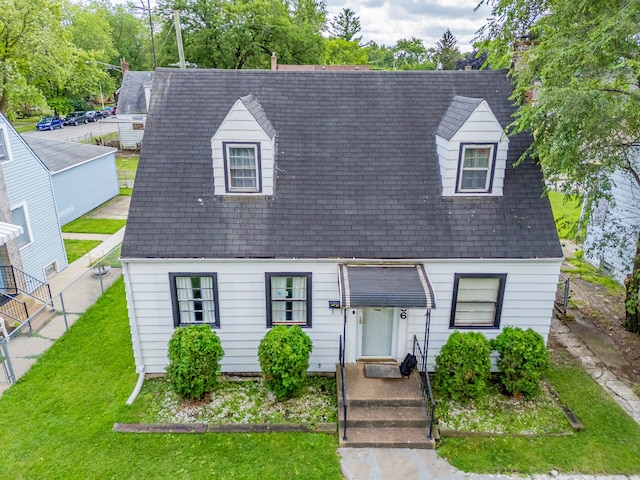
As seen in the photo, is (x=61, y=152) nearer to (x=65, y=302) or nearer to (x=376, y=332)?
(x=65, y=302)

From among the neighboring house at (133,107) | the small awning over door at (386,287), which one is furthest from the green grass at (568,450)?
the neighboring house at (133,107)

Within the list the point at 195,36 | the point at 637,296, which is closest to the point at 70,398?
the point at 637,296

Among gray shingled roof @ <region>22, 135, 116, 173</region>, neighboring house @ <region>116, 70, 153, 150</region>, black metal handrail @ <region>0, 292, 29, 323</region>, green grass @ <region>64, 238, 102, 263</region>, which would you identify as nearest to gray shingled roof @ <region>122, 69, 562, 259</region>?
black metal handrail @ <region>0, 292, 29, 323</region>

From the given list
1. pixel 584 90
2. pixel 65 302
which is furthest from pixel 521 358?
pixel 65 302

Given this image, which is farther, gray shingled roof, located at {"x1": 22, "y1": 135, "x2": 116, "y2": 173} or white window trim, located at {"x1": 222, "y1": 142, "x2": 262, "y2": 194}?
gray shingled roof, located at {"x1": 22, "y1": 135, "x2": 116, "y2": 173}

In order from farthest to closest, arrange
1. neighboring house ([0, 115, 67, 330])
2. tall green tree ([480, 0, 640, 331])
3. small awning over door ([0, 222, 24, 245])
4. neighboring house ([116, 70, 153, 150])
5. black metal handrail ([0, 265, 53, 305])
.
Answer: neighboring house ([116, 70, 153, 150]) → black metal handrail ([0, 265, 53, 305]) → neighboring house ([0, 115, 67, 330]) → small awning over door ([0, 222, 24, 245]) → tall green tree ([480, 0, 640, 331])

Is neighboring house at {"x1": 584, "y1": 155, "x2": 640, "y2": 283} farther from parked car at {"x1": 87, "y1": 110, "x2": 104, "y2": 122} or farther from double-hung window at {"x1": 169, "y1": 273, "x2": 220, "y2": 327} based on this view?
parked car at {"x1": 87, "y1": 110, "x2": 104, "y2": 122}

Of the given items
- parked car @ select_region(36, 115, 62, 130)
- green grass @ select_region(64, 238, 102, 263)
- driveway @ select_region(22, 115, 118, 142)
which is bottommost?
green grass @ select_region(64, 238, 102, 263)

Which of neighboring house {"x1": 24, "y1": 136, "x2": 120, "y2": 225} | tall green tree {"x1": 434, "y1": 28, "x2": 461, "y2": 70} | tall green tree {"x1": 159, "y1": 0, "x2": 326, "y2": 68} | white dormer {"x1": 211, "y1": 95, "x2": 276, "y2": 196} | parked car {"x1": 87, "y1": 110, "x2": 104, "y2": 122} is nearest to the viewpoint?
white dormer {"x1": 211, "y1": 95, "x2": 276, "y2": 196}
